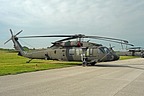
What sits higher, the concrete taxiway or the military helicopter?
the military helicopter

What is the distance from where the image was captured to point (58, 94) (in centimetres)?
730

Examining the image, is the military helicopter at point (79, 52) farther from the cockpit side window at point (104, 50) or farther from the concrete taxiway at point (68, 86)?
the concrete taxiway at point (68, 86)

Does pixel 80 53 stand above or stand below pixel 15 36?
below

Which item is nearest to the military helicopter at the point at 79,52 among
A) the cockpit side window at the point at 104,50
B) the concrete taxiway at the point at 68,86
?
the cockpit side window at the point at 104,50

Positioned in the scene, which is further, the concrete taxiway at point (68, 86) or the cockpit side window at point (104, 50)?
the cockpit side window at point (104, 50)

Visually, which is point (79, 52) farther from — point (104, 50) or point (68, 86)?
point (68, 86)

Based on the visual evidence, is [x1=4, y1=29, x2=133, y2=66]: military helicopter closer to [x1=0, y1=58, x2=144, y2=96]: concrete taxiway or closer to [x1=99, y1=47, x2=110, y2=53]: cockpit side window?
[x1=99, y1=47, x2=110, y2=53]: cockpit side window

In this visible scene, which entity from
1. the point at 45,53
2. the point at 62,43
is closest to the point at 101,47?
the point at 62,43

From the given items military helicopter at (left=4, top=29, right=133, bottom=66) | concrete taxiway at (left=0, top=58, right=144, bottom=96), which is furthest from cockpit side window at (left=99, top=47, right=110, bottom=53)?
concrete taxiway at (left=0, top=58, right=144, bottom=96)

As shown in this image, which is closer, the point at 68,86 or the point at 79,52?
the point at 68,86

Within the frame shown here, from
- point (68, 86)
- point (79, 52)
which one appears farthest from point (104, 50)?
point (68, 86)

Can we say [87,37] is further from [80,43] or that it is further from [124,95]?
[124,95]

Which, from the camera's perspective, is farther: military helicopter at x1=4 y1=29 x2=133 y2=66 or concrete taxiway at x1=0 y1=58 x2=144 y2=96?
military helicopter at x1=4 y1=29 x2=133 y2=66

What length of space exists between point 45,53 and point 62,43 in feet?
10.7
